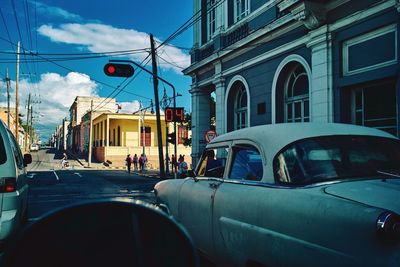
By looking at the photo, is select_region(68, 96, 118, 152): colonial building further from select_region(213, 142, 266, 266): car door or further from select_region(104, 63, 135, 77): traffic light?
select_region(213, 142, 266, 266): car door

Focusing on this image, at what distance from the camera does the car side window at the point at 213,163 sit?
4.43 metres

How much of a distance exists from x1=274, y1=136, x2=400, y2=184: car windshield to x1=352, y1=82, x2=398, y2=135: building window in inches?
306

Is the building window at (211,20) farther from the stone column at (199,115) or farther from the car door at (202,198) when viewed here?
the car door at (202,198)

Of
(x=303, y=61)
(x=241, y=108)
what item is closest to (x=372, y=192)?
(x=303, y=61)

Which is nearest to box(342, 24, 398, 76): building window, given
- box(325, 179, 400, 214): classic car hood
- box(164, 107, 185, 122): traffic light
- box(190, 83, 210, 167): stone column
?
box(164, 107, 185, 122): traffic light

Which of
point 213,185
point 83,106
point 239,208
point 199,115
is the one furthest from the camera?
point 83,106

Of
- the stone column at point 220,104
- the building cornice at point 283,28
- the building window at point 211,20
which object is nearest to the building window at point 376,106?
the building cornice at point 283,28

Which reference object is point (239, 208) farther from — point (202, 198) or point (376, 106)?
point (376, 106)

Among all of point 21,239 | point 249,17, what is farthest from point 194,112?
point 21,239

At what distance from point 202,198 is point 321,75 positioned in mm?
9183

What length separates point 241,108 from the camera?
17875 mm

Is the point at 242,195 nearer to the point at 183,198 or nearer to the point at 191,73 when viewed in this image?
the point at 183,198

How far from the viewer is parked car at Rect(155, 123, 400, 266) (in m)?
2.13

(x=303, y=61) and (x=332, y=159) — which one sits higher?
(x=303, y=61)
